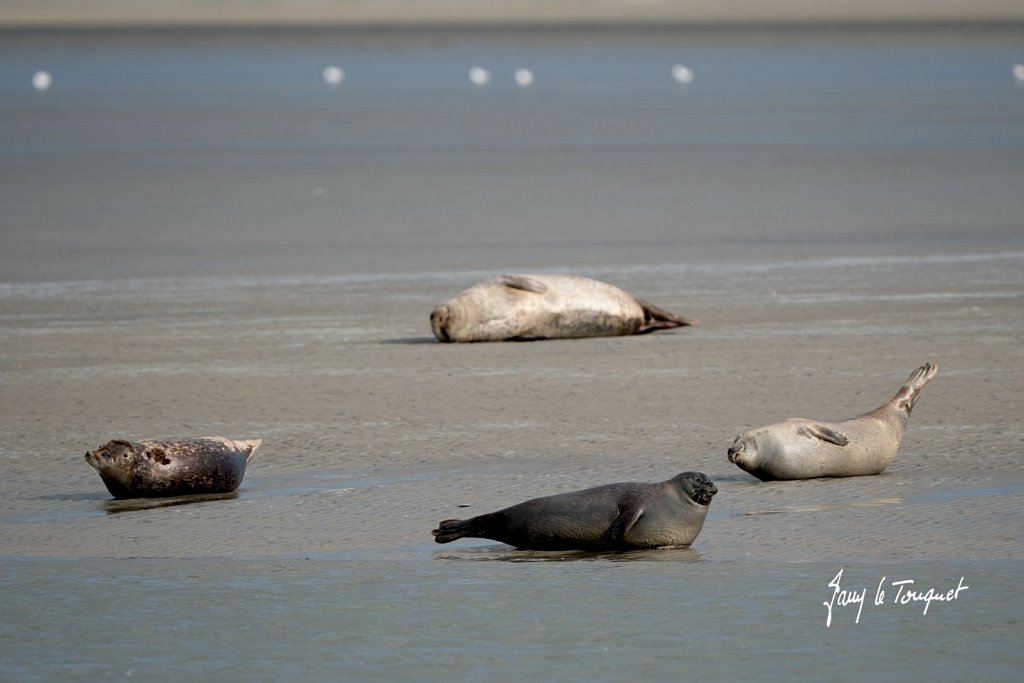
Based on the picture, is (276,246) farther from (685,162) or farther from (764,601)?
(764,601)

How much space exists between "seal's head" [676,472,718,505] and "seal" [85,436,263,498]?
2.22 metres

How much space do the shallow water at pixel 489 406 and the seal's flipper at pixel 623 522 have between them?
9cm

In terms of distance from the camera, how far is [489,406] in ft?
33.1

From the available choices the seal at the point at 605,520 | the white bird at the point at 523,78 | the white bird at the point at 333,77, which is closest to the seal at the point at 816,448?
the seal at the point at 605,520

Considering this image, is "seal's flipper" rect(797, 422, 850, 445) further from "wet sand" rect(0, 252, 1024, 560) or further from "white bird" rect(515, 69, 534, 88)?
"white bird" rect(515, 69, 534, 88)

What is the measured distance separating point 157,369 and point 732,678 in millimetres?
6661

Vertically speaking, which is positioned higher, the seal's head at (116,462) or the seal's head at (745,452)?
the seal's head at (745,452)

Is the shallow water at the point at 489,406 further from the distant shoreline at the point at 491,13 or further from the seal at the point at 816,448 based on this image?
the distant shoreline at the point at 491,13

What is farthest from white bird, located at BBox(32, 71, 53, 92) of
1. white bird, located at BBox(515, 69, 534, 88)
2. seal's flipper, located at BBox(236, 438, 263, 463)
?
seal's flipper, located at BBox(236, 438, 263, 463)

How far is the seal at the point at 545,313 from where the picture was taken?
1246 cm

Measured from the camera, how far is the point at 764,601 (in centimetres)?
615

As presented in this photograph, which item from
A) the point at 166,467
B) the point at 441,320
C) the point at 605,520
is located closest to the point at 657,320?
the point at 441,320

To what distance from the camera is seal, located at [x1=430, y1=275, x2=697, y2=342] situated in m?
12.5

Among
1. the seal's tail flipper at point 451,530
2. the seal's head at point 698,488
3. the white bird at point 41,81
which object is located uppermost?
the white bird at point 41,81
